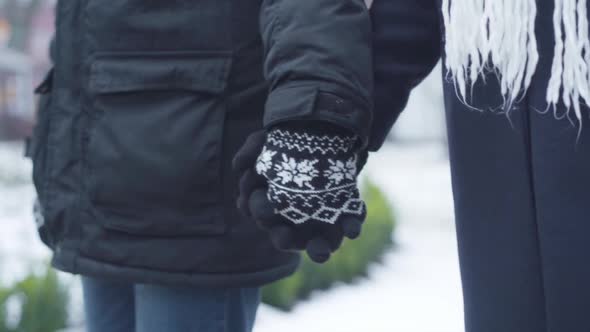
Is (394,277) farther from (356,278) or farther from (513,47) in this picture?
(513,47)

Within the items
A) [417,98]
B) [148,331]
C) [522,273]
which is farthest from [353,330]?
[417,98]

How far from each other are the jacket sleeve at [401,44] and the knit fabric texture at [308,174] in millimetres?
141

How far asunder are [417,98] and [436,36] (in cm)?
1007

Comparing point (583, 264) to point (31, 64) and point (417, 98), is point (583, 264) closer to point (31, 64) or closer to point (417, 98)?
point (31, 64)

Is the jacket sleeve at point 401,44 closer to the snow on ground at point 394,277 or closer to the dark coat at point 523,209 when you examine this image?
the dark coat at point 523,209

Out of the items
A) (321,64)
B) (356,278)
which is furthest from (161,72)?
(356,278)

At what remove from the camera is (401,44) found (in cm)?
112

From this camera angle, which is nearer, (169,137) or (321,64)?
(321,64)

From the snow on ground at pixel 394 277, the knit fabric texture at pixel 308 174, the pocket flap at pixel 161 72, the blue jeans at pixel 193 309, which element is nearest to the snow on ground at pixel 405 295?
the snow on ground at pixel 394 277

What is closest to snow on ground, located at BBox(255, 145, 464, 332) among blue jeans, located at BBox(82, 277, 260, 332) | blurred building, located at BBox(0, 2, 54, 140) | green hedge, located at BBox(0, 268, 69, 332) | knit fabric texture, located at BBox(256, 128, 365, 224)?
green hedge, located at BBox(0, 268, 69, 332)

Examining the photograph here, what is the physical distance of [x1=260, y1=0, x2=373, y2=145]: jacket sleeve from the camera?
101 cm

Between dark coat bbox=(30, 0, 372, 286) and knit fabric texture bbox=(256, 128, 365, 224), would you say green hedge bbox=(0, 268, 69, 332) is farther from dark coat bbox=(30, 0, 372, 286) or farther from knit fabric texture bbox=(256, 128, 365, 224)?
knit fabric texture bbox=(256, 128, 365, 224)

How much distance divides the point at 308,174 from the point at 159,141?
0.30m

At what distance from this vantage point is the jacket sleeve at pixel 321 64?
101 cm
